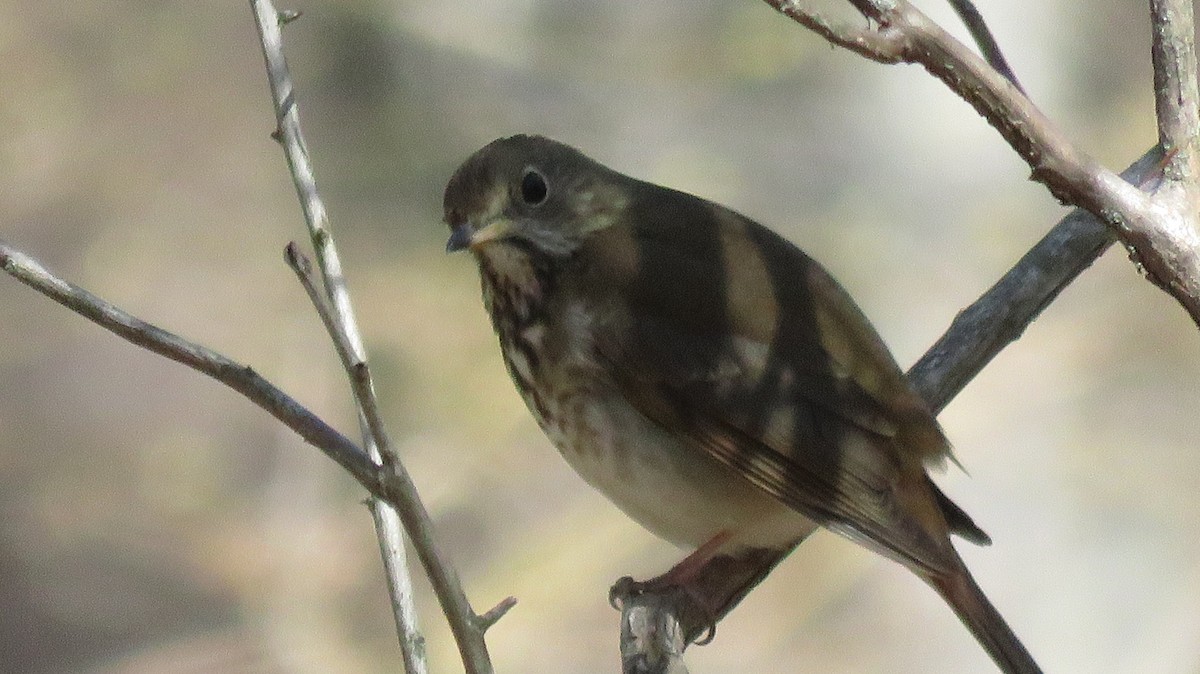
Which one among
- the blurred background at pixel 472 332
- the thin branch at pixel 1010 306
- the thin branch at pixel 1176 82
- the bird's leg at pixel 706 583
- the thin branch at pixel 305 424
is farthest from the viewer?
the blurred background at pixel 472 332

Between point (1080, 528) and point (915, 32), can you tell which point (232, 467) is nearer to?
point (1080, 528)

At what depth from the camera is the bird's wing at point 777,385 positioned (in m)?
2.67

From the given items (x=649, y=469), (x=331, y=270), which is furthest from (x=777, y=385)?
(x=331, y=270)

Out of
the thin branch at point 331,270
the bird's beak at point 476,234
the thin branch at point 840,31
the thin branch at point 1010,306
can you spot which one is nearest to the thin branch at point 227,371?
the thin branch at point 331,270

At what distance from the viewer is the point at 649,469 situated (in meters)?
2.72

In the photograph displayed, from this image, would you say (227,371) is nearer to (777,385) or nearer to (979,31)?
(777,385)

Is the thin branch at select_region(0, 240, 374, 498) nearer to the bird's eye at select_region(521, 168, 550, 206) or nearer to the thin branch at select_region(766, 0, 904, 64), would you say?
the thin branch at select_region(766, 0, 904, 64)

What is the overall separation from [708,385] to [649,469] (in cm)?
18

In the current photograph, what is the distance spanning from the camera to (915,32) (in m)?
1.82

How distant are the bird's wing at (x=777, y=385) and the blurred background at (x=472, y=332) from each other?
6.77 feet

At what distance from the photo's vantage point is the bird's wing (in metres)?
2.67

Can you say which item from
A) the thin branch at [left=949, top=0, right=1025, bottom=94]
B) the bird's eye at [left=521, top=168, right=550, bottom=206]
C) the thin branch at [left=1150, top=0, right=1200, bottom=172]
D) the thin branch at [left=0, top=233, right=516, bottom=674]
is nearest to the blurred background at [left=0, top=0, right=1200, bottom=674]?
the bird's eye at [left=521, top=168, right=550, bottom=206]

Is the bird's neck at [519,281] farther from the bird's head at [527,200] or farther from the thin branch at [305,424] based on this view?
the thin branch at [305,424]

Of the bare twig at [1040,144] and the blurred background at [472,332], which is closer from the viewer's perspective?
the bare twig at [1040,144]
